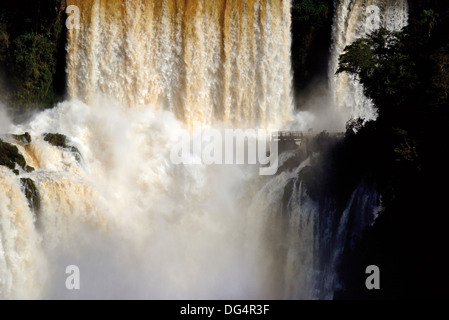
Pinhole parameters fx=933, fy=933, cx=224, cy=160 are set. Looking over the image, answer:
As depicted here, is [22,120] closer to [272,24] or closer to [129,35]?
[129,35]

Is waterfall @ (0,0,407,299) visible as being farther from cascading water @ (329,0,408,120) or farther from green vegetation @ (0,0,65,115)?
green vegetation @ (0,0,65,115)

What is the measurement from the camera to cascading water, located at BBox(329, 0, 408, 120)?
4809 centimetres

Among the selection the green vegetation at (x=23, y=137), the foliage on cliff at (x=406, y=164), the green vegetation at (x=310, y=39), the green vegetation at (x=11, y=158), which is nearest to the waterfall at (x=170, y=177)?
the green vegetation at (x=23, y=137)

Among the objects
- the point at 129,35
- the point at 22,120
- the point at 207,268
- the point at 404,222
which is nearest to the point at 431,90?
the point at 404,222

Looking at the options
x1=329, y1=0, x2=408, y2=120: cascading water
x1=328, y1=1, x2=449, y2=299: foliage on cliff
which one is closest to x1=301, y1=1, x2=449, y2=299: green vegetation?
x1=328, y1=1, x2=449, y2=299: foliage on cliff

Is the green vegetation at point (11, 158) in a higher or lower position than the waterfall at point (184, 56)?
lower

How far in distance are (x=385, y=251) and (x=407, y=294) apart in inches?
79.5

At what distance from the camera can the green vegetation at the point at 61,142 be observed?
134 ft

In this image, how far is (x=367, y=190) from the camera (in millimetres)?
34188

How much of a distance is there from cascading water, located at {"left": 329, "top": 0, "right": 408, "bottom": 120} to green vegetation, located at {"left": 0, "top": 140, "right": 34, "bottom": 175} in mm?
17726

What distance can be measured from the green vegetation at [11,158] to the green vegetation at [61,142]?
8.10 feet

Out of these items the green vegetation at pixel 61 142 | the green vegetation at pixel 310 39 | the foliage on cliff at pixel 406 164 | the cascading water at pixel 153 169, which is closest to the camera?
the foliage on cliff at pixel 406 164

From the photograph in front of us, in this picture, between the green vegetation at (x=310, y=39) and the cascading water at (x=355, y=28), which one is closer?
the cascading water at (x=355, y=28)

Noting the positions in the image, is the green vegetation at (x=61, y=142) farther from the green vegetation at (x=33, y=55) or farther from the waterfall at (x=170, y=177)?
the green vegetation at (x=33, y=55)
